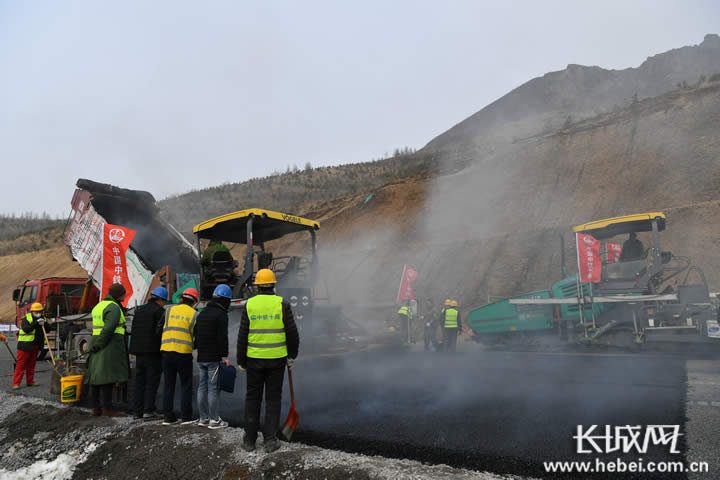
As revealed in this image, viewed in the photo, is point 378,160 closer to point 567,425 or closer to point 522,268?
point 522,268

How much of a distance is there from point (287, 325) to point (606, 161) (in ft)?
80.7

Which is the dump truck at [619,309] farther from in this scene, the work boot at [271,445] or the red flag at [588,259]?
the work boot at [271,445]

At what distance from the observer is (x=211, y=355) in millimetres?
5113

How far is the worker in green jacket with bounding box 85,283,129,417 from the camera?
5895 millimetres

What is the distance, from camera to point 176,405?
22.2 ft

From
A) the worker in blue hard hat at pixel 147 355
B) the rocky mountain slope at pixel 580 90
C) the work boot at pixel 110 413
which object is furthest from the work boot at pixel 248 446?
the rocky mountain slope at pixel 580 90

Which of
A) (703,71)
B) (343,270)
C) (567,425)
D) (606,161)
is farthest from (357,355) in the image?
(703,71)

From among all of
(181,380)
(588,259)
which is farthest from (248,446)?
(588,259)

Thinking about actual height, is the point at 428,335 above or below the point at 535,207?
below

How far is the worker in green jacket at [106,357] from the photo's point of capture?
5895 millimetres

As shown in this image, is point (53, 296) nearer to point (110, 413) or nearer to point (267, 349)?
point (110, 413)

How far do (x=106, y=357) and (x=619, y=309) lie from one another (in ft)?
35.0

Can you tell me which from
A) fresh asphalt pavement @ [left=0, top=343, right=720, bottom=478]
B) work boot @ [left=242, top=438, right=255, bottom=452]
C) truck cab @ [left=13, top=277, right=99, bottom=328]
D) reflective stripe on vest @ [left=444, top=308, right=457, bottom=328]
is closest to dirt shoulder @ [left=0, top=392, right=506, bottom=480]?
work boot @ [left=242, top=438, right=255, bottom=452]

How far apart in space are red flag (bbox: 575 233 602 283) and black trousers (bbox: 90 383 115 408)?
991 centimetres
